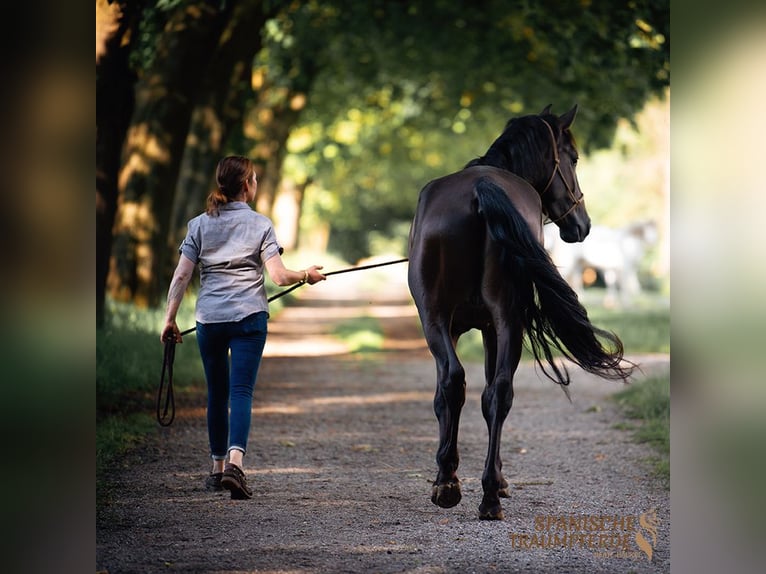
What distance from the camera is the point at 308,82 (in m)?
21.5

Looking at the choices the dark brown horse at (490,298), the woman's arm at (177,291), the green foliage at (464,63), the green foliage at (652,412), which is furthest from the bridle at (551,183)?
the green foliage at (464,63)

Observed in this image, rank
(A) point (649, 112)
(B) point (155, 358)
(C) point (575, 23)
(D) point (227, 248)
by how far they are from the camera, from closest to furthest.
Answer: (D) point (227, 248) → (B) point (155, 358) → (C) point (575, 23) → (A) point (649, 112)

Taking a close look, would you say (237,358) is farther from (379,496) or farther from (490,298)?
(490,298)

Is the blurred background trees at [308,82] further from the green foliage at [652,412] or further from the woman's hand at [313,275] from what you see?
the green foliage at [652,412]

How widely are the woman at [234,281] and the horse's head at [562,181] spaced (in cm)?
180

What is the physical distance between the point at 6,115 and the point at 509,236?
286 centimetres

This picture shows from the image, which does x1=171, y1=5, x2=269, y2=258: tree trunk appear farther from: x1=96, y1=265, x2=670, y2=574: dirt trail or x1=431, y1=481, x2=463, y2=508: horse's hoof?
x1=431, y1=481, x2=463, y2=508: horse's hoof

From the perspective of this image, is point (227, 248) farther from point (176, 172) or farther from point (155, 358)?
point (176, 172)

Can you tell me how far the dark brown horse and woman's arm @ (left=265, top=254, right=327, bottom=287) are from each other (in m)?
0.56

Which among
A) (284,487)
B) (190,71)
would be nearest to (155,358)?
(190,71)

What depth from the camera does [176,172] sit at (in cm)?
1470

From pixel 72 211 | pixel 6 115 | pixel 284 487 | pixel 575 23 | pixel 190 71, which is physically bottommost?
pixel 284 487

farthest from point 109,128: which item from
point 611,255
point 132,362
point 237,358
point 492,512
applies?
point 611,255

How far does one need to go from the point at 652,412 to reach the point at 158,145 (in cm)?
700
